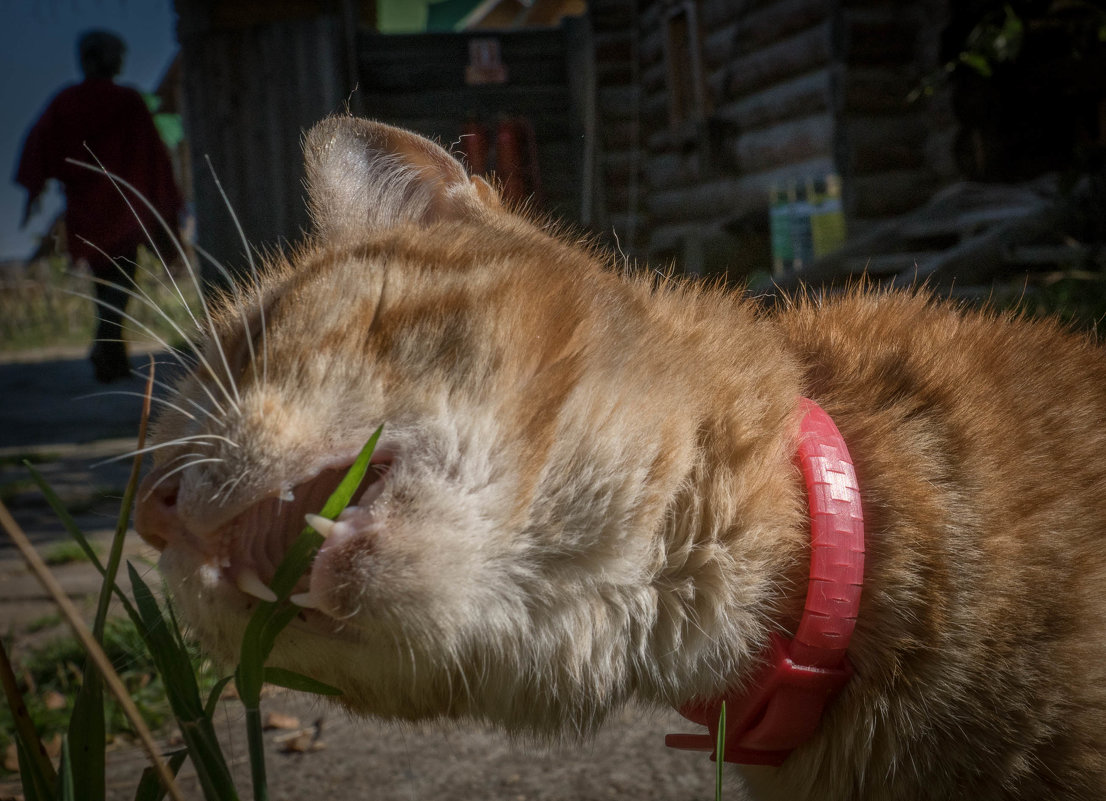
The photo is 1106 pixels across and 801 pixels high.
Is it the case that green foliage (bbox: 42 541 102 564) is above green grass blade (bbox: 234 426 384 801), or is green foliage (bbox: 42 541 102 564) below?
below

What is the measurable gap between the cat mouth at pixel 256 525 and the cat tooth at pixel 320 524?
27mm

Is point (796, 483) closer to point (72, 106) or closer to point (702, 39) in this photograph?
point (72, 106)

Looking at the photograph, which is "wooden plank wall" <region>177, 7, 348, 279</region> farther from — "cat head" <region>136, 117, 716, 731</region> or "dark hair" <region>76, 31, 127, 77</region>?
"cat head" <region>136, 117, 716, 731</region>

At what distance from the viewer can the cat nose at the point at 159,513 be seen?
124cm

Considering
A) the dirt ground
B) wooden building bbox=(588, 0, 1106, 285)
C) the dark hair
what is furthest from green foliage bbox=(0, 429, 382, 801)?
wooden building bbox=(588, 0, 1106, 285)

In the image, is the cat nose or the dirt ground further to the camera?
the dirt ground

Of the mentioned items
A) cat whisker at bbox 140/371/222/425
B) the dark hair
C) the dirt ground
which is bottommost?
the dirt ground

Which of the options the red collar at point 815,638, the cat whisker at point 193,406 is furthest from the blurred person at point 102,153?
the red collar at point 815,638

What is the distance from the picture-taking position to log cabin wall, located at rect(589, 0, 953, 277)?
695cm

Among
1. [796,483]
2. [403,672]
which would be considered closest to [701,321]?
[796,483]

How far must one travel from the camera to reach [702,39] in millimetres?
8781

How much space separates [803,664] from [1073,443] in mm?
542

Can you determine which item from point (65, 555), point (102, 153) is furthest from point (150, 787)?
point (102, 153)

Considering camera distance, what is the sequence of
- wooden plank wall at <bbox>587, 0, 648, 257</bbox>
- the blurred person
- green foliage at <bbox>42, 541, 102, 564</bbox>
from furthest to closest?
1. wooden plank wall at <bbox>587, 0, 648, 257</bbox>
2. green foliage at <bbox>42, 541, 102, 564</bbox>
3. the blurred person
